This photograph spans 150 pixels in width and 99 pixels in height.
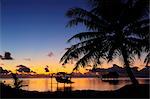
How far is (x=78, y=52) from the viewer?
21672 millimetres

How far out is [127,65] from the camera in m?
21.8

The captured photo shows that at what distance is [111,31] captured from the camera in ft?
71.6

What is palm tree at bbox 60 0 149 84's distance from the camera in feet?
69.7

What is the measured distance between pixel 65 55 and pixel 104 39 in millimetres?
2930

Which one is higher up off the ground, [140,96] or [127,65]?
[127,65]

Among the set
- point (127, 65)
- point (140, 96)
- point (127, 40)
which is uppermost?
point (127, 40)

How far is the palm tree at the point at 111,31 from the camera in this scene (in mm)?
21234

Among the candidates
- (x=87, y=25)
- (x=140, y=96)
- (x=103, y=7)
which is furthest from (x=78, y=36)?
(x=140, y=96)

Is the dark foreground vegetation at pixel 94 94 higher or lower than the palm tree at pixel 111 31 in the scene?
lower

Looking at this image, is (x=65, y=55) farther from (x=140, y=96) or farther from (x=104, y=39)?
(x=140, y=96)

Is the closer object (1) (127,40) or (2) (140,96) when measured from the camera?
(2) (140,96)

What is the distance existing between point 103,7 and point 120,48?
9.74ft

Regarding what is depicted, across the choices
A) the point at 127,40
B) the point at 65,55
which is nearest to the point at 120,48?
Answer: the point at 127,40

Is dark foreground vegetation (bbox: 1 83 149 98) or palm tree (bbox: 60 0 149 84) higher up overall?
palm tree (bbox: 60 0 149 84)
